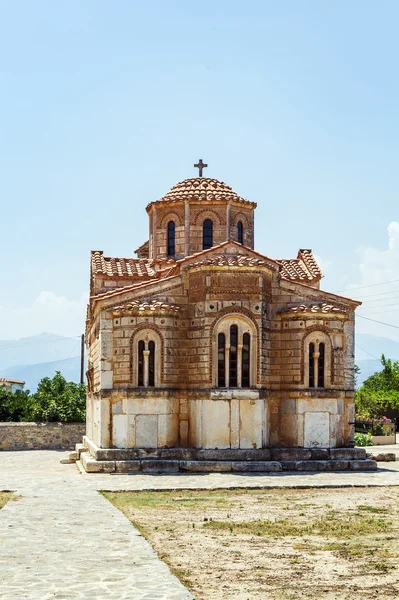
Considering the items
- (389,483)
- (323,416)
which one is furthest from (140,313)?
(389,483)

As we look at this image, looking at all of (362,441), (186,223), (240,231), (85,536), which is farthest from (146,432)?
(362,441)

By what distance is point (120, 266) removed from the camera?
104 ft

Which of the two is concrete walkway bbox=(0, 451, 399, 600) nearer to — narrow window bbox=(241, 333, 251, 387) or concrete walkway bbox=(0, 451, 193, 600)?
concrete walkway bbox=(0, 451, 193, 600)

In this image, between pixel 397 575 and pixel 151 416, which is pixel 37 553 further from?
pixel 151 416

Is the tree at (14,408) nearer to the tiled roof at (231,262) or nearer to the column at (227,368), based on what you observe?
the column at (227,368)

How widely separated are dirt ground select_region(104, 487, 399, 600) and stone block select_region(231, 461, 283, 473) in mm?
4355

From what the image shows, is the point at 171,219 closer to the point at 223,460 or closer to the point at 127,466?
the point at 223,460

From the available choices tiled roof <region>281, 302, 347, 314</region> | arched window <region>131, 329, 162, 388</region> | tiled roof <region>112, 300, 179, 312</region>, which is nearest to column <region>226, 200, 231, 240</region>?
tiled roof <region>281, 302, 347, 314</region>

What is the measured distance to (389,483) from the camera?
73.8 feet

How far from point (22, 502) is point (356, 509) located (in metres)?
6.88

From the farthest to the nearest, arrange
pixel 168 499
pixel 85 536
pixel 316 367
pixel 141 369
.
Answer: pixel 316 367
pixel 141 369
pixel 168 499
pixel 85 536

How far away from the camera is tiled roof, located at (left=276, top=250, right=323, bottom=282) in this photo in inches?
1273

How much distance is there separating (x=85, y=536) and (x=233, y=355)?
13683 millimetres

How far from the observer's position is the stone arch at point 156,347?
26328 millimetres
